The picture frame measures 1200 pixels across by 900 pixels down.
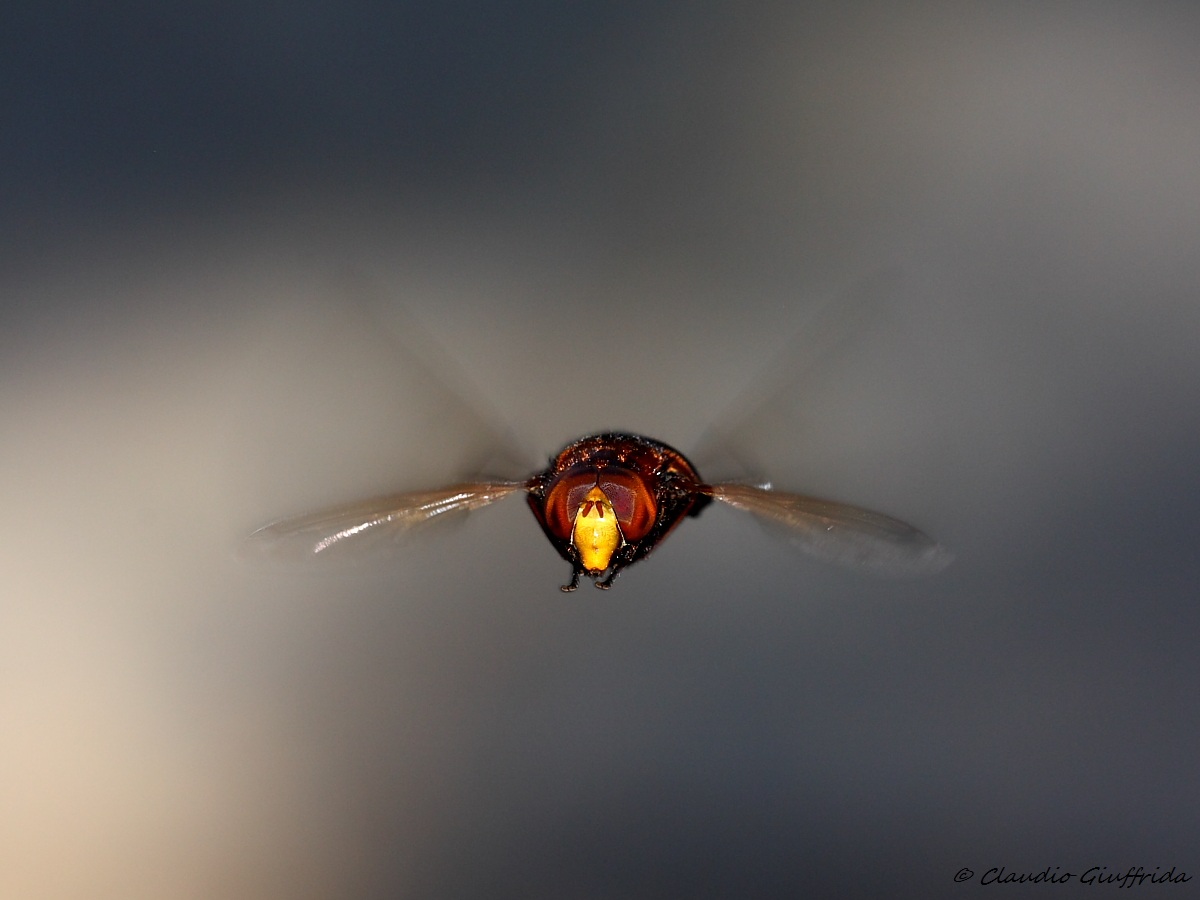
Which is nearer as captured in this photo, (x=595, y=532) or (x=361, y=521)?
(x=595, y=532)

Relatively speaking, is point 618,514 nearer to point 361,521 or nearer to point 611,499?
point 611,499

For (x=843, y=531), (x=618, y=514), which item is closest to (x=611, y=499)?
(x=618, y=514)

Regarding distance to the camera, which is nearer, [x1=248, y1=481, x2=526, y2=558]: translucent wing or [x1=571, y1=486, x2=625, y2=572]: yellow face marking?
[x1=571, y1=486, x2=625, y2=572]: yellow face marking

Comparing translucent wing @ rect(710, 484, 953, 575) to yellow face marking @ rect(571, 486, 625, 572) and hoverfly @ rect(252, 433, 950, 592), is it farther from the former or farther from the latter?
yellow face marking @ rect(571, 486, 625, 572)

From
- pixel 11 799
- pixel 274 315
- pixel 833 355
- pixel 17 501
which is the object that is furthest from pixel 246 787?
pixel 833 355

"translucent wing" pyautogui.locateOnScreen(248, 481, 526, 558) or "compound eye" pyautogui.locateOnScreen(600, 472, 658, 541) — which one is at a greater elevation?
"translucent wing" pyautogui.locateOnScreen(248, 481, 526, 558)

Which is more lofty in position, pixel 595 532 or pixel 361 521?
pixel 361 521

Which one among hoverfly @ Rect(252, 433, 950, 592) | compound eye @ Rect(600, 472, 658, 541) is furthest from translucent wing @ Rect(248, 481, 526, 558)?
compound eye @ Rect(600, 472, 658, 541)
